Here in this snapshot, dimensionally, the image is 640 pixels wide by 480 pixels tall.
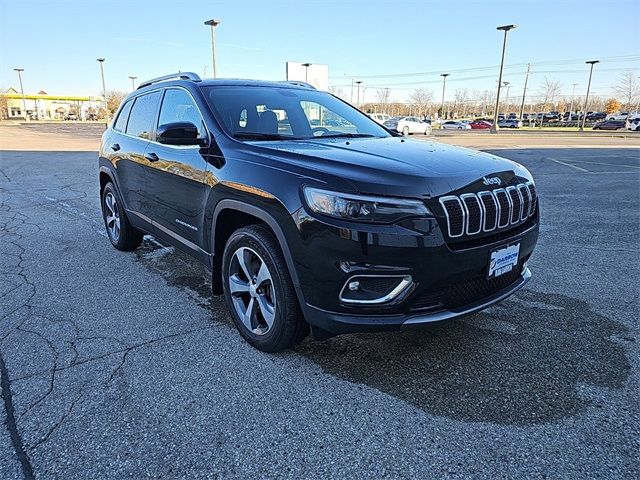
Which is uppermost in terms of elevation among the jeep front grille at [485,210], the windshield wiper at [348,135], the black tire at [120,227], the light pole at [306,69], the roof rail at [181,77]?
the light pole at [306,69]

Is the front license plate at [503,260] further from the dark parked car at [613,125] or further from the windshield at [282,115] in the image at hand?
the dark parked car at [613,125]

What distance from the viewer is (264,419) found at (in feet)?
7.92

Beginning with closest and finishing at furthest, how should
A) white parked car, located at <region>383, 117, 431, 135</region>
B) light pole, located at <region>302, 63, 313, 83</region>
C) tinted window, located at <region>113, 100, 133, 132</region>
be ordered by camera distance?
tinted window, located at <region>113, 100, 133, 132</region> < light pole, located at <region>302, 63, 313, 83</region> < white parked car, located at <region>383, 117, 431, 135</region>

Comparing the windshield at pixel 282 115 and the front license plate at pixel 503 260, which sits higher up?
the windshield at pixel 282 115

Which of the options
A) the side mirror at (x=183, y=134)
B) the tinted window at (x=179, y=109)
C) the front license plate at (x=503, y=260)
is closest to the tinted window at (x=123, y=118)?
the tinted window at (x=179, y=109)

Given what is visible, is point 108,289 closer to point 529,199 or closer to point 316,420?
point 316,420

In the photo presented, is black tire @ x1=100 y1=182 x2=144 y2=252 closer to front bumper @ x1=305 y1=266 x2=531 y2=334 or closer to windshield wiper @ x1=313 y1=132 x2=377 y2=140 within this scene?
windshield wiper @ x1=313 y1=132 x2=377 y2=140

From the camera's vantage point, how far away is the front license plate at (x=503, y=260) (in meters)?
2.71

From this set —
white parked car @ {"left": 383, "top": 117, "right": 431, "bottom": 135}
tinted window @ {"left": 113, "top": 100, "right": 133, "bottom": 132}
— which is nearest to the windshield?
tinted window @ {"left": 113, "top": 100, "right": 133, "bottom": 132}

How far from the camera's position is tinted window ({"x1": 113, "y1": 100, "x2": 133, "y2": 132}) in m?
5.07

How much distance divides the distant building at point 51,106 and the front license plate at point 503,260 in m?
102

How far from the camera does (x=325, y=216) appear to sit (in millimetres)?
2471

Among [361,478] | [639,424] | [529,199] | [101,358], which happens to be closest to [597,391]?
[639,424]

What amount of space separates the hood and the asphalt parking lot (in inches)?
44.8
